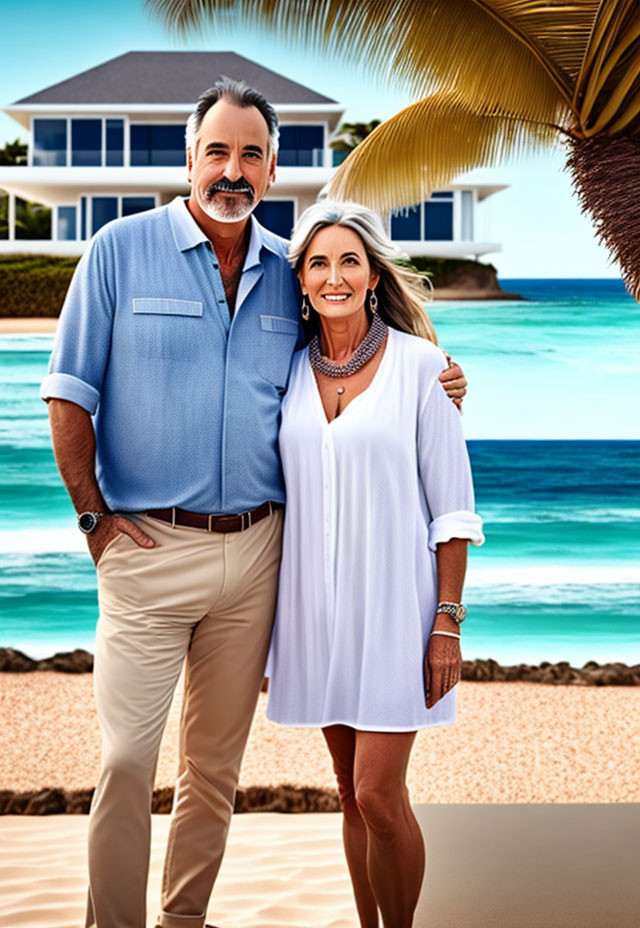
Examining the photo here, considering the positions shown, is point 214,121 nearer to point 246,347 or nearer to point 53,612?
point 246,347

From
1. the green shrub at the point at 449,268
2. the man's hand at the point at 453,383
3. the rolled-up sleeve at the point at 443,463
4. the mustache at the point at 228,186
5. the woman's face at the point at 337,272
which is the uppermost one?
the green shrub at the point at 449,268

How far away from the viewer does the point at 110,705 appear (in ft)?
9.32

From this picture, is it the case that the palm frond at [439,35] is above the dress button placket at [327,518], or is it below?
above

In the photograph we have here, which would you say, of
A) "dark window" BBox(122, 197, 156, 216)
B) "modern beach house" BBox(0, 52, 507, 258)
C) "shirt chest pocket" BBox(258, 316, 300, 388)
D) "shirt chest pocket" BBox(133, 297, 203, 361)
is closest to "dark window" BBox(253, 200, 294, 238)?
"modern beach house" BBox(0, 52, 507, 258)

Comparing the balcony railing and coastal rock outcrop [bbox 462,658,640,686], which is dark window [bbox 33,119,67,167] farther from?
coastal rock outcrop [bbox 462,658,640,686]

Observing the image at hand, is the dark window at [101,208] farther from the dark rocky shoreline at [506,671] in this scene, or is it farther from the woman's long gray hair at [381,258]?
the woman's long gray hair at [381,258]

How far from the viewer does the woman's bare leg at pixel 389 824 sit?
108 inches

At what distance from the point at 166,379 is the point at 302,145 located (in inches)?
624

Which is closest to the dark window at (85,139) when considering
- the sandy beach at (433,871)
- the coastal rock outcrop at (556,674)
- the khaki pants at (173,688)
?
the coastal rock outcrop at (556,674)

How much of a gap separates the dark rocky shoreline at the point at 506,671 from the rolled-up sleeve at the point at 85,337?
24.6 ft

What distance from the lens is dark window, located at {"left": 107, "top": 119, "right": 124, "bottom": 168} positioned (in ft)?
59.7

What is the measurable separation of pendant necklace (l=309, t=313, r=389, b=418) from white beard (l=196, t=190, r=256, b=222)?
409mm

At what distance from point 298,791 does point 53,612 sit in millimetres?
10357

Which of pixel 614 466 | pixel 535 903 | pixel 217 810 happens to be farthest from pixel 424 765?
pixel 614 466
